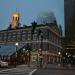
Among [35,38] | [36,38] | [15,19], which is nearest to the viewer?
[36,38]

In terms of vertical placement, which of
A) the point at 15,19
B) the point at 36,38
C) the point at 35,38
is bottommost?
the point at 36,38

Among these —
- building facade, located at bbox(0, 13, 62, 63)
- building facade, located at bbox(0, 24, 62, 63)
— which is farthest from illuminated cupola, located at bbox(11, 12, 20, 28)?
building facade, located at bbox(0, 24, 62, 63)

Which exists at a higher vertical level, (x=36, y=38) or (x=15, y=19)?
(x=15, y=19)

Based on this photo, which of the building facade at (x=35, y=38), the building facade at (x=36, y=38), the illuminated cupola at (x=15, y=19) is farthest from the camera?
the illuminated cupola at (x=15, y=19)

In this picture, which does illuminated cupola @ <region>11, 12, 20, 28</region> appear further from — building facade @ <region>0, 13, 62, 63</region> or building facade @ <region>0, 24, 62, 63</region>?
building facade @ <region>0, 24, 62, 63</region>

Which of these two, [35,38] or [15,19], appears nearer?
[35,38]

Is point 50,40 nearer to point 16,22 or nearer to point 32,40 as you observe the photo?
point 32,40

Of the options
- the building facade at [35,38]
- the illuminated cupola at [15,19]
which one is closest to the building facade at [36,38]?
the building facade at [35,38]

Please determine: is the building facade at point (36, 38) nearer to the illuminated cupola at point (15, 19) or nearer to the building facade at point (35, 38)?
the building facade at point (35, 38)

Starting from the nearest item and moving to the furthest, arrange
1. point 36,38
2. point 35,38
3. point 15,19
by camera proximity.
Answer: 1. point 36,38
2. point 35,38
3. point 15,19

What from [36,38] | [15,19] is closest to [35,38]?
[36,38]

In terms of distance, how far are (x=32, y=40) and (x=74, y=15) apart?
74711mm

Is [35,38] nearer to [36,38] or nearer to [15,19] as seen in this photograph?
[36,38]

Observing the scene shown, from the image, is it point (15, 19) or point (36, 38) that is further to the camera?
point (15, 19)
